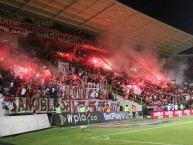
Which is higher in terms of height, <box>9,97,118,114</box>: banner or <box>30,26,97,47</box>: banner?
<box>30,26,97,47</box>: banner

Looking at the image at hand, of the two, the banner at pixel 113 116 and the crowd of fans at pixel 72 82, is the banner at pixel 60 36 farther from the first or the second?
the banner at pixel 113 116

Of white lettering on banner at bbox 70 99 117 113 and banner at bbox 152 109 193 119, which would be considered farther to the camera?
banner at bbox 152 109 193 119

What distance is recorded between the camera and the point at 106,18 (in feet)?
120

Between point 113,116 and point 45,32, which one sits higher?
point 45,32

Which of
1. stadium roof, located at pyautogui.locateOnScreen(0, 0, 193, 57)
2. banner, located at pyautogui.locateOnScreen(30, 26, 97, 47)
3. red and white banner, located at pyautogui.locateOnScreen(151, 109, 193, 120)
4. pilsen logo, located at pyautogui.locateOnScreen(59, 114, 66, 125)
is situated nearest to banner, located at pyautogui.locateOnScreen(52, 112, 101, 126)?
pilsen logo, located at pyautogui.locateOnScreen(59, 114, 66, 125)

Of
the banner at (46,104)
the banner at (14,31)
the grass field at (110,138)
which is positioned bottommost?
the grass field at (110,138)

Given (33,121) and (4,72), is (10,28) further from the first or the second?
(33,121)

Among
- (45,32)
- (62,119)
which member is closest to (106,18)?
(45,32)

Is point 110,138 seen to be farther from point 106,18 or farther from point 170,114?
point 106,18

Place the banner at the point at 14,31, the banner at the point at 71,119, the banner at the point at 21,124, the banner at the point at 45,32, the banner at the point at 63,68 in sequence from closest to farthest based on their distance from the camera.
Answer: the banner at the point at 21,124
the banner at the point at 71,119
the banner at the point at 14,31
the banner at the point at 45,32
the banner at the point at 63,68

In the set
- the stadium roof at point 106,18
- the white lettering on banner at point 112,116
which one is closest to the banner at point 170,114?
the white lettering on banner at point 112,116

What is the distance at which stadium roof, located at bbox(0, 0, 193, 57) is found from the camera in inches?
1262

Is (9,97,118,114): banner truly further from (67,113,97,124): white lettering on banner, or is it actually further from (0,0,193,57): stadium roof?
(0,0,193,57): stadium roof

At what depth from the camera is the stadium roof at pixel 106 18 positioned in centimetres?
3206
